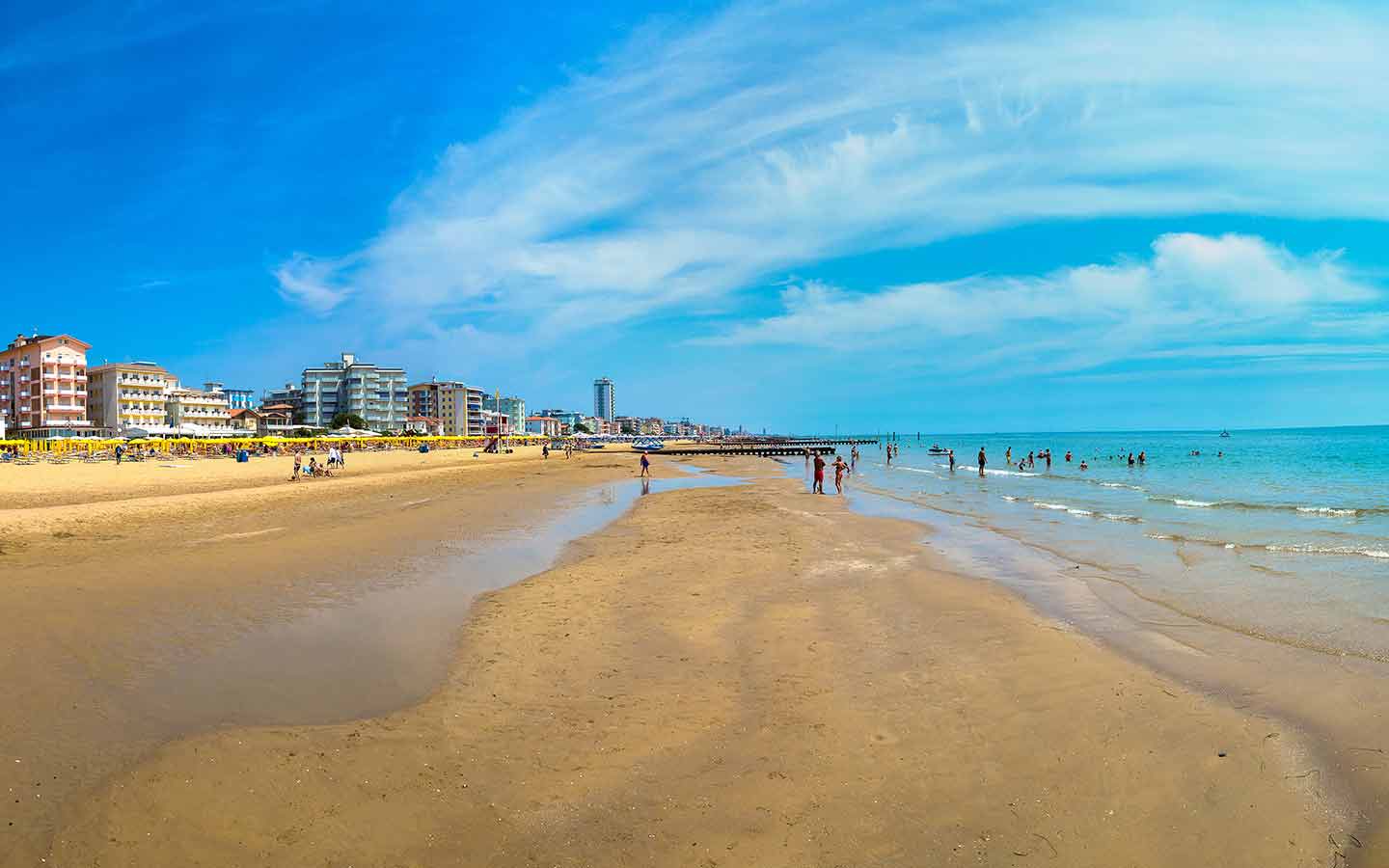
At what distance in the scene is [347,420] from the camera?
10638cm

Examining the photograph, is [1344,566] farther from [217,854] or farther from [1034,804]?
[217,854]

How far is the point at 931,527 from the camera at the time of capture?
1802 centimetres

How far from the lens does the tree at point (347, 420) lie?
349 ft

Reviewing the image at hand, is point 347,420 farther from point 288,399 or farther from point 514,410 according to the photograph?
point 514,410

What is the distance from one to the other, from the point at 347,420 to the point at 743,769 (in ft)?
383

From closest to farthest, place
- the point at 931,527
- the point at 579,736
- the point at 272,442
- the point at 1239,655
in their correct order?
1. the point at 579,736
2. the point at 1239,655
3. the point at 931,527
4. the point at 272,442

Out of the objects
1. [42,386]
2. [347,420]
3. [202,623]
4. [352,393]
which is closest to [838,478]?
[202,623]

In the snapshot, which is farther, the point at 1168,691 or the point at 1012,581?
the point at 1012,581

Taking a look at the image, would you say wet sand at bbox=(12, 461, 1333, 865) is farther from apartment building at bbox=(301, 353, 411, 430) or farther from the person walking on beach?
apartment building at bbox=(301, 353, 411, 430)

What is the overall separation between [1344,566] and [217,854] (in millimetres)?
16990

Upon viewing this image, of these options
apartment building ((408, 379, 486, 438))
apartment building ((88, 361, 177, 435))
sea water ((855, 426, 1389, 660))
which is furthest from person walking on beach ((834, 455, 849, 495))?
apartment building ((408, 379, 486, 438))

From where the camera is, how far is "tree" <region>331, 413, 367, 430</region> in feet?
349

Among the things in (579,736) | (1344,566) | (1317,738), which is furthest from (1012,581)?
(579,736)

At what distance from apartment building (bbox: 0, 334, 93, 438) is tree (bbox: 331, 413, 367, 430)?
3672 centimetres
